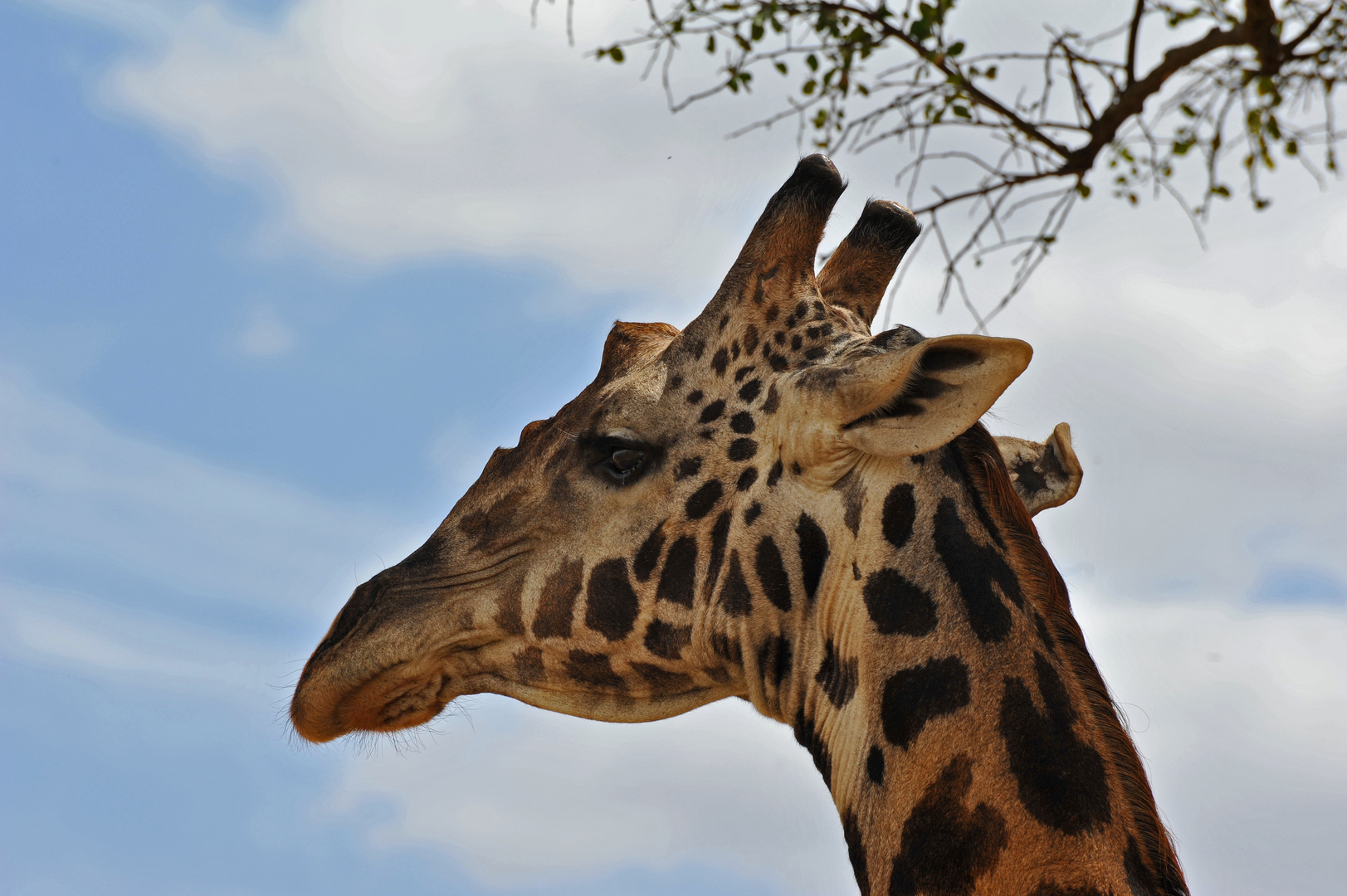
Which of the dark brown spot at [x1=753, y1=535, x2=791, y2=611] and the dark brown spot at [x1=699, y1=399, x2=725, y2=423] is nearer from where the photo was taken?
the dark brown spot at [x1=753, y1=535, x2=791, y2=611]

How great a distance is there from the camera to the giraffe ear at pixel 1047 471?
4414 mm

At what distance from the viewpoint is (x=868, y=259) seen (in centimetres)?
492

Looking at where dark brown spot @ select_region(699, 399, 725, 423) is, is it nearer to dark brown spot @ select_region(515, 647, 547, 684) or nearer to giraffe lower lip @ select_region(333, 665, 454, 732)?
dark brown spot @ select_region(515, 647, 547, 684)

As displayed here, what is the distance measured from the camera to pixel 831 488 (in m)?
3.70

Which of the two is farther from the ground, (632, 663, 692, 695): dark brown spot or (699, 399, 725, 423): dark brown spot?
(699, 399, 725, 423): dark brown spot

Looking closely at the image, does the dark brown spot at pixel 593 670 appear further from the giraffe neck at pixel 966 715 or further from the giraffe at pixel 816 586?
the giraffe neck at pixel 966 715

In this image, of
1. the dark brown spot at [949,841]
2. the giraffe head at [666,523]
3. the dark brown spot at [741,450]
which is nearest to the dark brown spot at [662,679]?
the giraffe head at [666,523]

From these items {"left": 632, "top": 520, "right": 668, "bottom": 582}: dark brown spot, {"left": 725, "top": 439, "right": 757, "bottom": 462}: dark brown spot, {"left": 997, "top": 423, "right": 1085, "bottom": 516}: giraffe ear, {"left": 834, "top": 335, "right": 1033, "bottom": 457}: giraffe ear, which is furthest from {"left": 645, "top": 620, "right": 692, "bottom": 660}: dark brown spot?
{"left": 997, "top": 423, "right": 1085, "bottom": 516}: giraffe ear

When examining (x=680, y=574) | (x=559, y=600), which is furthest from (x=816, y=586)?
(x=559, y=600)

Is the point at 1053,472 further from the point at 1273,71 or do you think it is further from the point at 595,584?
the point at 1273,71

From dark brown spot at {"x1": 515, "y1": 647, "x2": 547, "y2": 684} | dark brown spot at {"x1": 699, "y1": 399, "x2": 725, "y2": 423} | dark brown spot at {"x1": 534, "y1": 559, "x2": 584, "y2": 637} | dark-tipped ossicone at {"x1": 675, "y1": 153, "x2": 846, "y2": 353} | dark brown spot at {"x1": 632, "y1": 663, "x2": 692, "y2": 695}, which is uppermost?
dark-tipped ossicone at {"x1": 675, "y1": 153, "x2": 846, "y2": 353}

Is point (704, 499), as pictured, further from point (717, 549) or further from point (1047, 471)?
point (1047, 471)

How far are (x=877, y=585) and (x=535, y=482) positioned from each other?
1439 millimetres

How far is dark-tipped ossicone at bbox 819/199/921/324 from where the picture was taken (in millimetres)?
4867
